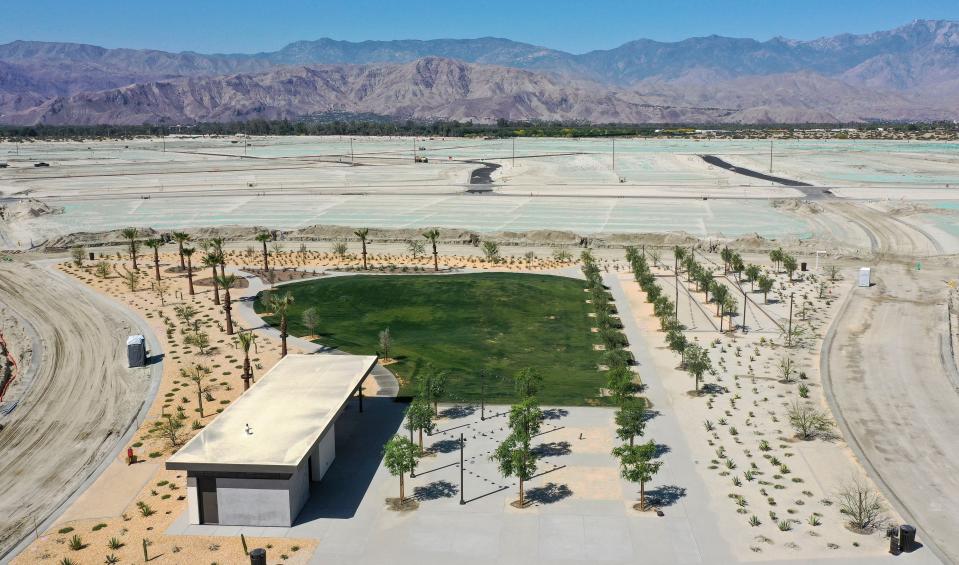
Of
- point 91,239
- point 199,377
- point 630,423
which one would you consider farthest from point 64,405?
point 91,239

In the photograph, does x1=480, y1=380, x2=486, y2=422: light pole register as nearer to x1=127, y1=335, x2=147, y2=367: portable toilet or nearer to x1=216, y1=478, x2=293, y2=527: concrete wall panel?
x1=216, y1=478, x2=293, y2=527: concrete wall panel

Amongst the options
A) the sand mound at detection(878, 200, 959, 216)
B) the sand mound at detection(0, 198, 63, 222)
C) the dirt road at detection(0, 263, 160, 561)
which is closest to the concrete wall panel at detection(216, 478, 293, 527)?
the dirt road at detection(0, 263, 160, 561)

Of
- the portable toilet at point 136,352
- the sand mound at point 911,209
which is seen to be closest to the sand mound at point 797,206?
the sand mound at point 911,209

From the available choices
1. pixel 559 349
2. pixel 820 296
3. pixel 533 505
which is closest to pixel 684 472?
pixel 533 505

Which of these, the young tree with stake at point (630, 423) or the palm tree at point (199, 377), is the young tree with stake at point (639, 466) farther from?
the palm tree at point (199, 377)

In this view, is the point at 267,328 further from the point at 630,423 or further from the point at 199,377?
the point at 630,423

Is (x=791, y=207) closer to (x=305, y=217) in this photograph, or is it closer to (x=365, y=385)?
(x=305, y=217)
